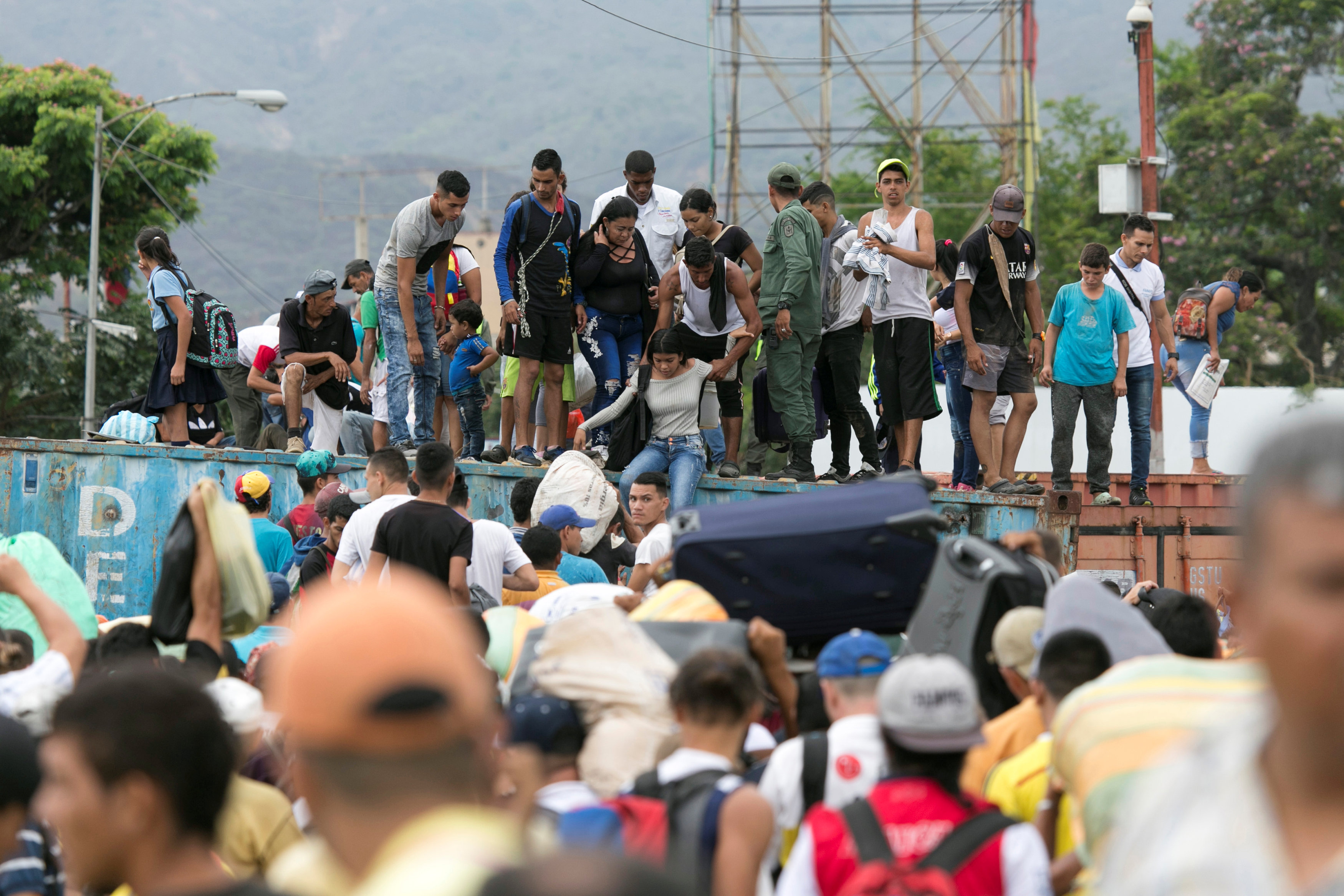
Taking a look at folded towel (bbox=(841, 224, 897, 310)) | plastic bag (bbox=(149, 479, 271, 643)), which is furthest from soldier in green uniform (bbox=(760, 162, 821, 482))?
plastic bag (bbox=(149, 479, 271, 643))

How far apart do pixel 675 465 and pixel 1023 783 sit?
6.04 meters

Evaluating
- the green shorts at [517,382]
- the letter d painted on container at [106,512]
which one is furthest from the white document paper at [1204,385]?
the letter d painted on container at [106,512]

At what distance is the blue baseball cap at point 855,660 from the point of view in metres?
3.88

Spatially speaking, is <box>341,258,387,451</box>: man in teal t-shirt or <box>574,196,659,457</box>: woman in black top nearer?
<box>574,196,659,457</box>: woman in black top

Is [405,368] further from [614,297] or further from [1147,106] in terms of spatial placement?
[1147,106]

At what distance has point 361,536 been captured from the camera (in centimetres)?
680

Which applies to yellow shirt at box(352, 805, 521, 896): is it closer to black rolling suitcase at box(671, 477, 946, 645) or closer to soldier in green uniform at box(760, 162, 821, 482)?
black rolling suitcase at box(671, 477, 946, 645)

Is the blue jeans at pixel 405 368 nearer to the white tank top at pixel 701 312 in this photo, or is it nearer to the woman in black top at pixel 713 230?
the white tank top at pixel 701 312

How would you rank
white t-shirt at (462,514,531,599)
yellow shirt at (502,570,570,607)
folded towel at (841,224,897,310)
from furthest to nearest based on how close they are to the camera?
folded towel at (841,224,897,310) < yellow shirt at (502,570,570,607) < white t-shirt at (462,514,531,599)

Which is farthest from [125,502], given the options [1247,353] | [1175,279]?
[1175,279]

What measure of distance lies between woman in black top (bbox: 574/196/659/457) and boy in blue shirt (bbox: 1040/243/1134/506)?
3.03m

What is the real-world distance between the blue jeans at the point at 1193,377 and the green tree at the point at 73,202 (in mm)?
22764

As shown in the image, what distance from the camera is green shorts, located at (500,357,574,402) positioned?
34.0 ft

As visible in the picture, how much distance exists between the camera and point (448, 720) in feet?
5.71
